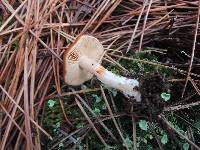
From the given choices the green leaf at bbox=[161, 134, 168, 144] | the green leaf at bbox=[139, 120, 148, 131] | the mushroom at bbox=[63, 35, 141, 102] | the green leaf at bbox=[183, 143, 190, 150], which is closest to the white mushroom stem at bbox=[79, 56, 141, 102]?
the mushroom at bbox=[63, 35, 141, 102]

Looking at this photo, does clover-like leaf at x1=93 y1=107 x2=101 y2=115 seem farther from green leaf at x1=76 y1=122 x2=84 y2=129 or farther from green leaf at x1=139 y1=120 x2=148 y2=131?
green leaf at x1=139 y1=120 x2=148 y2=131

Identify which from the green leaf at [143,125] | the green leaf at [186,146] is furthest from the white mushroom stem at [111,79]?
the green leaf at [186,146]

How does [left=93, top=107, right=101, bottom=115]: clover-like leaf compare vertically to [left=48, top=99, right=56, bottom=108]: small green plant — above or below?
below

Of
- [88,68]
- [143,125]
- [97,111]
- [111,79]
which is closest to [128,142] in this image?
[143,125]

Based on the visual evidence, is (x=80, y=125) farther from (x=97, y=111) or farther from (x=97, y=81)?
(x=97, y=81)

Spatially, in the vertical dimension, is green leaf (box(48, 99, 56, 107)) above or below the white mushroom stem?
below

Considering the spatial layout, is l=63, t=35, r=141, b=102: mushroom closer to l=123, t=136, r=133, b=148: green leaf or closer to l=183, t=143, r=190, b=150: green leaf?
l=123, t=136, r=133, b=148: green leaf

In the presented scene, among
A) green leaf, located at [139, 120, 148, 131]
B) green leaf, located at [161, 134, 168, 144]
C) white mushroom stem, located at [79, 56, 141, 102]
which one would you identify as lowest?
green leaf, located at [161, 134, 168, 144]

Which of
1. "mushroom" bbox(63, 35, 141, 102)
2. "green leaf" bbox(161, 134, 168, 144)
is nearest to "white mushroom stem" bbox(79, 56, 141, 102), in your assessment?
"mushroom" bbox(63, 35, 141, 102)

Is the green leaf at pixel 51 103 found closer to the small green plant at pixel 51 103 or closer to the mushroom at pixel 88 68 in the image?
the small green plant at pixel 51 103
